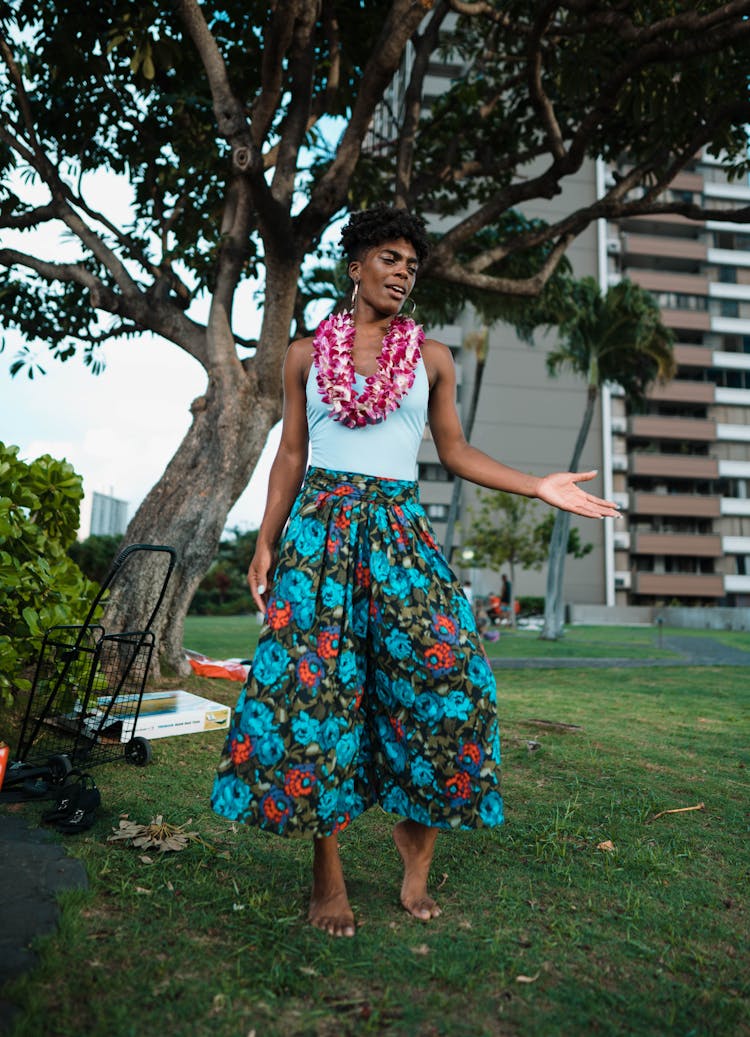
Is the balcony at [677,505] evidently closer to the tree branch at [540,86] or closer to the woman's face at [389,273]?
the tree branch at [540,86]

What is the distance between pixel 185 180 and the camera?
8117 millimetres

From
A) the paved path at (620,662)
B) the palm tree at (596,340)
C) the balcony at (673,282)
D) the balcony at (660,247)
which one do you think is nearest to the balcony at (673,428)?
the balcony at (673,282)

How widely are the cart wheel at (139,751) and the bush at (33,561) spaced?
0.65m

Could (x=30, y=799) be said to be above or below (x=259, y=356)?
below

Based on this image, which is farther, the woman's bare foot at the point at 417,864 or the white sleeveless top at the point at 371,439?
the white sleeveless top at the point at 371,439

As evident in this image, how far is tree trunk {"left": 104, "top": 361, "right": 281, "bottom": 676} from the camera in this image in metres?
6.18

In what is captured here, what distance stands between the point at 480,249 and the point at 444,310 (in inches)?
44.4

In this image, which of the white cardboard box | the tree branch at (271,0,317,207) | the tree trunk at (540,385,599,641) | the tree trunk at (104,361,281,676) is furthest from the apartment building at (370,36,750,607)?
the white cardboard box

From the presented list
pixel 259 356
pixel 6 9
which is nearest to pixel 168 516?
pixel 259 356

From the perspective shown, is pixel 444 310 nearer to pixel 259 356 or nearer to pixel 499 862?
pixel 259 356

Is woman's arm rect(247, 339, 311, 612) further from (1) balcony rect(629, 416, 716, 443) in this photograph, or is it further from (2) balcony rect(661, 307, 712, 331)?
(2) balcony rect(661, 307, 712, 331)

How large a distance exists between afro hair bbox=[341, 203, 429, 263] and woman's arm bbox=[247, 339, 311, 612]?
376 mm

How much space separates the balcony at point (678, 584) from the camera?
146 ft

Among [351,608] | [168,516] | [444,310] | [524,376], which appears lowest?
[351,608]
